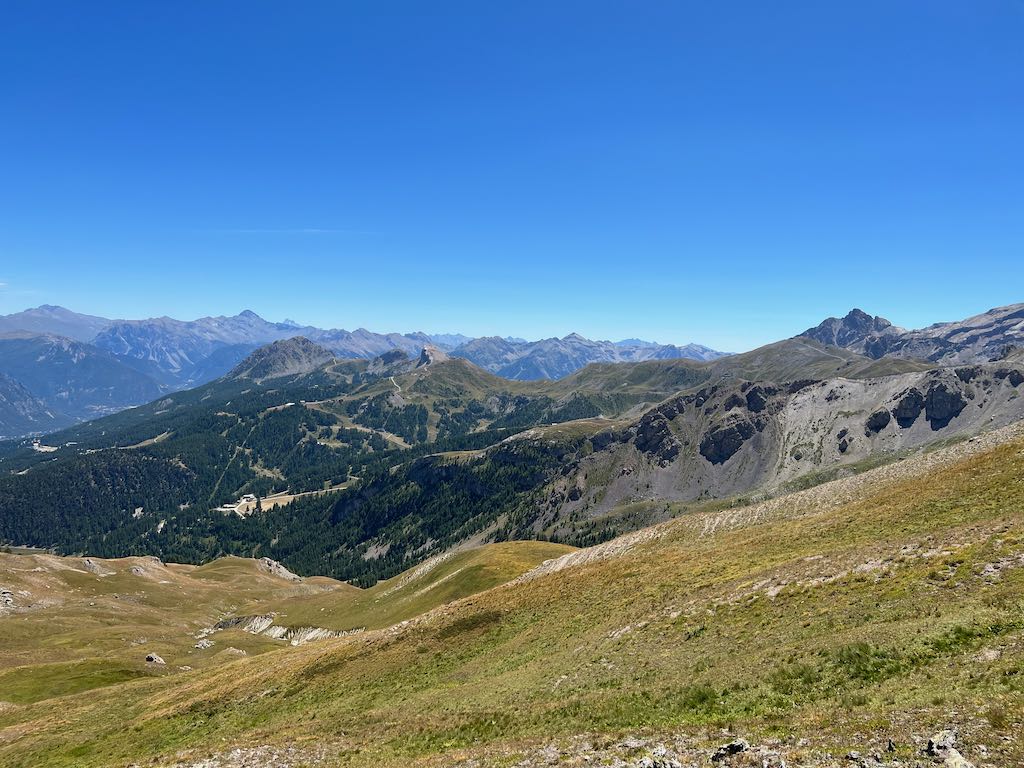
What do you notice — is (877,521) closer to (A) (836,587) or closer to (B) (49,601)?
(A) (836,587)

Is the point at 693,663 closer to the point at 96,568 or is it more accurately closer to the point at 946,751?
the point at 946,751

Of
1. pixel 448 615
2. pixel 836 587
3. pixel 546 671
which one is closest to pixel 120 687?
pixel 448 615

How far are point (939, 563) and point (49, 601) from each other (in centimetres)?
16201

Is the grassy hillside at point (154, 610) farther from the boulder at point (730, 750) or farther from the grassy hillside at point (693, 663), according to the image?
the boulder at point (730, 750)

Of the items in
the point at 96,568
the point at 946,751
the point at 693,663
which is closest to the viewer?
the point at 946,751

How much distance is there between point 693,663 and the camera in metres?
30.5

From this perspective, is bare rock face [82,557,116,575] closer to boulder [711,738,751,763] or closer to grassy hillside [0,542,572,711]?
grassy hillside [0,542,572,711]

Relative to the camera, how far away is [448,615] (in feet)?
188

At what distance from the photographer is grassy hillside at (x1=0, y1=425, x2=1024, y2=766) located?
21234mm

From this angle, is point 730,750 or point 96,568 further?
point 96,568

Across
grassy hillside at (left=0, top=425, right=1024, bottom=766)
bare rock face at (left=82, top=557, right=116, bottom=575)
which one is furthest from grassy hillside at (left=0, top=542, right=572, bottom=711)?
grassy hillside at (left=0, top=425, right=1024, bottom=766)

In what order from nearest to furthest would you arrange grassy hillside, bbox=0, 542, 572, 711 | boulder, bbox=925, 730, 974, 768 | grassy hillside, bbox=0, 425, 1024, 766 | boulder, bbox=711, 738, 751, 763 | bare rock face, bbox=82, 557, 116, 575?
boulder, bbox=925, 730, 974, 768 → boulder, bbox=711, 738, 751, 763 → grassy hillside, bbox=0, 425, 1024, 766 → grassy hillside, bbox=0, 542, 572, 711 → bare rock face, bbox=82, 557, 116, 575

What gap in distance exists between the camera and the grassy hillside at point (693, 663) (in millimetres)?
21234

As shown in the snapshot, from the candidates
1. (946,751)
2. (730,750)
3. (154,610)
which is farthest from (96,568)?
(946,751)
